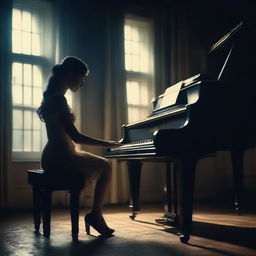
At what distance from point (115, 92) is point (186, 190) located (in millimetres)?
3137

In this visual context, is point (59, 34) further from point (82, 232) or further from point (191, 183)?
point (191, 183)

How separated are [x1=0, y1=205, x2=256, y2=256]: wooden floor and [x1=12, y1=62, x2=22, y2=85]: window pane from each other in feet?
6.53

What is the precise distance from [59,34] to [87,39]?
0.51 meters

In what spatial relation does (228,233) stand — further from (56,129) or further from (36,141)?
(36,141)

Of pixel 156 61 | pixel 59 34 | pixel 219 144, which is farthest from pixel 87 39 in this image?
pixel 219 144

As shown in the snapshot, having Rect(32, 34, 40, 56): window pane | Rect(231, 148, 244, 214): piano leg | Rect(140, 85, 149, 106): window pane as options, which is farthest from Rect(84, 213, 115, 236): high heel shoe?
Rect(140, 85, 149, 106): window pane

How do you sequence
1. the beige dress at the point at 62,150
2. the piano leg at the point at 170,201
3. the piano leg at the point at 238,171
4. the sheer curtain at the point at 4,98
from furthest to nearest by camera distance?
the sheer curtain at the point at 4,98, the piano leg at the point at 238,171, the piano leg at the point at 170,201, the beige dress at the point at 62,150

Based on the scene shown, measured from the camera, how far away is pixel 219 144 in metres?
2.72

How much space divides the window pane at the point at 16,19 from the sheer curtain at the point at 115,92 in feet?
4.19

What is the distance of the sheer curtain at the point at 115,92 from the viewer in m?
5.46

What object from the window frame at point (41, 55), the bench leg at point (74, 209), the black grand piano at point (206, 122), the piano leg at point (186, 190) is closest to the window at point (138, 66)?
the window frame at point (41, 55)

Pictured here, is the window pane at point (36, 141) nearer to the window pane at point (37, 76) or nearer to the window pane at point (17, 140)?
the window pane at point (17, 140)

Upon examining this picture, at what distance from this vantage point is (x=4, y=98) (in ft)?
15.9

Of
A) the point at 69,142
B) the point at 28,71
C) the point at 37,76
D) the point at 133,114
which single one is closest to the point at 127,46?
the point at 133,114
